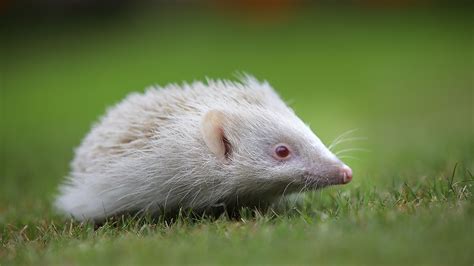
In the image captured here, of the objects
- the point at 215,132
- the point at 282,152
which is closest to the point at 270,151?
the point at 282,152

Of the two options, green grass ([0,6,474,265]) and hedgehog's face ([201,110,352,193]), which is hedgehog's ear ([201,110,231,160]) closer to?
hedgehog's face ([201,110,352,193])

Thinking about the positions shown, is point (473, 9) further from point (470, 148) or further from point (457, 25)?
point (470, 148)

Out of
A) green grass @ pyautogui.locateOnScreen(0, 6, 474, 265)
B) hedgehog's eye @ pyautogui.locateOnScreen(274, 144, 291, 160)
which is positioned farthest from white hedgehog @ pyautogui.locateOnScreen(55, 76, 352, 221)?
green grass @ pyautogui.locateOnScreen(0, 6, 474, 265)

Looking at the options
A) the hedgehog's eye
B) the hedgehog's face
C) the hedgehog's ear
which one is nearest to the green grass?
the hedgehog's face

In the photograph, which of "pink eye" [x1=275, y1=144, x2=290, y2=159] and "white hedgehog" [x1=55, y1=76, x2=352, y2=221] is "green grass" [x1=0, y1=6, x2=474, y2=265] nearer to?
"white hedgehog" [x1=55, y1=76, x2=352, y2=221]

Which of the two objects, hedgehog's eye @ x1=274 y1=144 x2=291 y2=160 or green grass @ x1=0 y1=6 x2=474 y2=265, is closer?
green grass @ x1=0 y1=6 x2=474 y2=265

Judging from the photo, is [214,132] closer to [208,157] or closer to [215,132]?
[215,132]

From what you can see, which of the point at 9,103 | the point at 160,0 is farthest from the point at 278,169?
the point at 160,0
